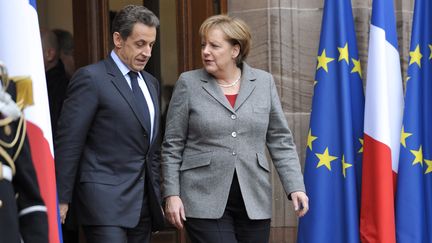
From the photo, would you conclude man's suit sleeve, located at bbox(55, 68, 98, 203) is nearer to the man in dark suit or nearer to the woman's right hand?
the man in dark suit

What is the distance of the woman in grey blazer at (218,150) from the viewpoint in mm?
5711

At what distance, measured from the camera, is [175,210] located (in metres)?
5.66

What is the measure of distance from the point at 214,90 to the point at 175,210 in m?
0.66

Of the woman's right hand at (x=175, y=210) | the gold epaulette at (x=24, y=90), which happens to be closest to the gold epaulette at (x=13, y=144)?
the gold epaulette at (x=24, y=90)

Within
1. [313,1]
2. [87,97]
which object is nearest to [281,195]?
[313,1]

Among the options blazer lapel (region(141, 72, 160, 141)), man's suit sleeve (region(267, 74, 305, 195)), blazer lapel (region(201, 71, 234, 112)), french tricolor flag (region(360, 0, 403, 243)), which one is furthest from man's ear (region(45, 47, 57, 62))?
french tricolor flag (region(360, 0, 403, 243))

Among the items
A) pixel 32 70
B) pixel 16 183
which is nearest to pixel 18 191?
pixel 16 183

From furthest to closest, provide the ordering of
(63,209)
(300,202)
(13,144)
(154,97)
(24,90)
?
(300,202) → (154,97) → (63,209) → (24,90) → (13,144)

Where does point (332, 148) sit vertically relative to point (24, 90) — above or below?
below

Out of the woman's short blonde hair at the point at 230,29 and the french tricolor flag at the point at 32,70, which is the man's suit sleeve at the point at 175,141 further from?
the french tricolor flag at the point at 32,70

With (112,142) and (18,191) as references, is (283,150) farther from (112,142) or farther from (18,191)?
(18,191)

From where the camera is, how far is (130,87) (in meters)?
5.59

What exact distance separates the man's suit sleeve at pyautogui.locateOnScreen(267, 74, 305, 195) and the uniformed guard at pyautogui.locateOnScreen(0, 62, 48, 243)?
7.46 ft

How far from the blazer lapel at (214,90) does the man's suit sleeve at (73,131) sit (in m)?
0.65
